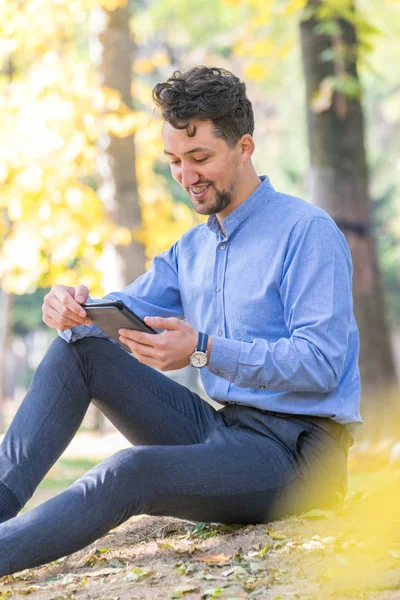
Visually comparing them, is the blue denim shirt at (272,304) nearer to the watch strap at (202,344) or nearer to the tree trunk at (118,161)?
the watch strap at (202,344)

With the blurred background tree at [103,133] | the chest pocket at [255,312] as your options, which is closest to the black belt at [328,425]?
the chest pocket at [255,312]

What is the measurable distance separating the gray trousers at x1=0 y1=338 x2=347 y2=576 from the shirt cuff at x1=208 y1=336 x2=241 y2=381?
10.7 inches

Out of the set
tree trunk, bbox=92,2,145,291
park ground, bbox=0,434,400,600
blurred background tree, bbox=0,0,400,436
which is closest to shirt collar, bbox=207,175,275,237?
park ground, bbox=0,434,400,600

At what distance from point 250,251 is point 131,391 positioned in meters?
0.65

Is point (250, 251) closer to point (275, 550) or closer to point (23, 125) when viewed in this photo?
→ point (275, 550)

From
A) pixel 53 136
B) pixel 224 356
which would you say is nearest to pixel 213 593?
pixel 224 356

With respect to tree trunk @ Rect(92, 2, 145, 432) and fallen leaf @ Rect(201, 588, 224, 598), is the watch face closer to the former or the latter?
fallen leaf @ Rect(201, 588, 224, 598)

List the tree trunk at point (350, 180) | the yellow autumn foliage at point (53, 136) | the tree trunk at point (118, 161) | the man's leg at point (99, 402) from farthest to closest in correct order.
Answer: the tree trunk at point (118, 161) < the yellow autumn foliage at point (53, 136) < the tree trunk at point (350, 180) < the man's leg at point (99, 402)

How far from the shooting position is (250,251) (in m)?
3.11

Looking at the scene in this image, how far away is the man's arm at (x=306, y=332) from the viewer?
9.05 feet

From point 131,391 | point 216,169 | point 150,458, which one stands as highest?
point 216,169

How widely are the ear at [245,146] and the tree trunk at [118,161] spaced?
5.63 m

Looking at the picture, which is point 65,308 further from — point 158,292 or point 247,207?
point 247,207

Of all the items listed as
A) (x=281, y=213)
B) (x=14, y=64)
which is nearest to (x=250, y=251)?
(x=281, y=213)
